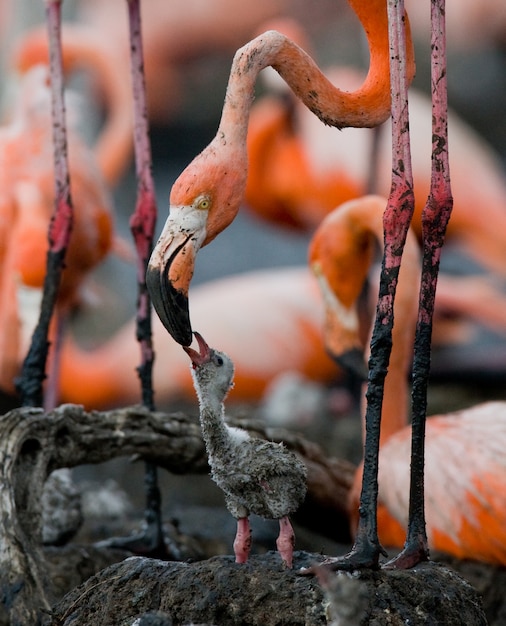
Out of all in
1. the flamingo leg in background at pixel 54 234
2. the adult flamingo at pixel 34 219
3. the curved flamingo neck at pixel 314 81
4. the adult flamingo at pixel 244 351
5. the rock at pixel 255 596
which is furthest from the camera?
the adult flamingo at pixel 244 351

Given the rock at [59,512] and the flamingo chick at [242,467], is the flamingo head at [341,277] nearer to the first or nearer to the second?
the rock at [59,512]

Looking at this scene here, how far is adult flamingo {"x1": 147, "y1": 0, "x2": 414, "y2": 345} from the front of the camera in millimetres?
2396

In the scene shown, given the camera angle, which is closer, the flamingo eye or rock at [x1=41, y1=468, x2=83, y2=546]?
the flamingo eye

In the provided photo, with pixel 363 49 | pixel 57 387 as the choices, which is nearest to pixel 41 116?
pixel 57 387

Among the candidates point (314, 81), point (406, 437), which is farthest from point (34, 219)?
point (314, 81)

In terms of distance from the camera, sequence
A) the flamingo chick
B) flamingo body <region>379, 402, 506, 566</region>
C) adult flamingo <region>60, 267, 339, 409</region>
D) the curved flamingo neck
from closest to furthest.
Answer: the flamingo chick, the curved flamingo neck, flamingo body <region>379, 402, 506, 566</region>, adult flamingo <region>60, 267, 339, 409</region>

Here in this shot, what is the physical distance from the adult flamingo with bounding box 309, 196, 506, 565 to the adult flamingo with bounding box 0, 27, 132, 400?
965 millimetres

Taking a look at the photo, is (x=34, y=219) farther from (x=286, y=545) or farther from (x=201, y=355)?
(x=286, y=545)

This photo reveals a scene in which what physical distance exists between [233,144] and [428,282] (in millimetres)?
573

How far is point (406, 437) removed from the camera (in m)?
3.63

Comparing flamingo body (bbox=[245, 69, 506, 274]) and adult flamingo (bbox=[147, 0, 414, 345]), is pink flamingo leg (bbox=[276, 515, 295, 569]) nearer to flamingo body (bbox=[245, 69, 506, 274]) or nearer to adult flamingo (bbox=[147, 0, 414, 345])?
adult flamingo (bbox=[147, 0, 414, 345])

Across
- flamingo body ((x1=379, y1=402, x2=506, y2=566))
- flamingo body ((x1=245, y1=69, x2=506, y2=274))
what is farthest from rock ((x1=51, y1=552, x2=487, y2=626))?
flamingo body ((x1=245, y1=69, x2=506, y2=274))

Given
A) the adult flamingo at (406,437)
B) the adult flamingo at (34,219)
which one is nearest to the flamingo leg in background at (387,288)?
the adult flamingo at (406,437)

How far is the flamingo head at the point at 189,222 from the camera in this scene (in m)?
2.38
